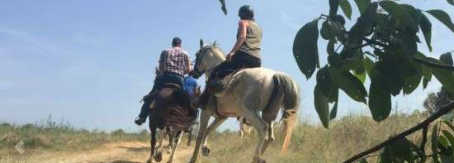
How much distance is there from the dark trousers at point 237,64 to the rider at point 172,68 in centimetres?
199

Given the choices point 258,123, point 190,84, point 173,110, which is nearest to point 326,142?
point 190,84

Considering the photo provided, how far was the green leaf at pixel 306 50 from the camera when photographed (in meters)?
0.98

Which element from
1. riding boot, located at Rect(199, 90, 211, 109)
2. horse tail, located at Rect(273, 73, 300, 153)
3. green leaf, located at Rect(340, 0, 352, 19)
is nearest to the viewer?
green leaf, located at Rect(340, 0, 352, 19)

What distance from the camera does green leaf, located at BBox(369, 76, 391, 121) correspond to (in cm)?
105

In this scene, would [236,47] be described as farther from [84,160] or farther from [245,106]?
[84,160]

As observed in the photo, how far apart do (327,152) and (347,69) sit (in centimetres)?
961

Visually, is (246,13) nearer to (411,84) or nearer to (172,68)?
(172,68)

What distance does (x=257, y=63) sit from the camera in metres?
8.96

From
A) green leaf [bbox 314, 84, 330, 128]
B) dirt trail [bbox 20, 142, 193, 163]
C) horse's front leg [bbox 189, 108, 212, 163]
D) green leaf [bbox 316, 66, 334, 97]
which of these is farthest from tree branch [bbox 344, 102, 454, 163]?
dirt trail [bbox 20, 142, 193, 163]

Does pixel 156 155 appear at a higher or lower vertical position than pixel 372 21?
lower

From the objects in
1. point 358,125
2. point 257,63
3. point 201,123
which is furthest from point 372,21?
point 358,125

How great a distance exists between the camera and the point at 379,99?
1062 millimetres

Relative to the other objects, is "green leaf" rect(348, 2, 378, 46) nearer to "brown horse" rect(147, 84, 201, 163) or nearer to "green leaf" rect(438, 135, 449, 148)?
"green leaf" rect(438, 135, 449, 148)

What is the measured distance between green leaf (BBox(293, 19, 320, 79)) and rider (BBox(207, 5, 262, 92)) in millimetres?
7634
